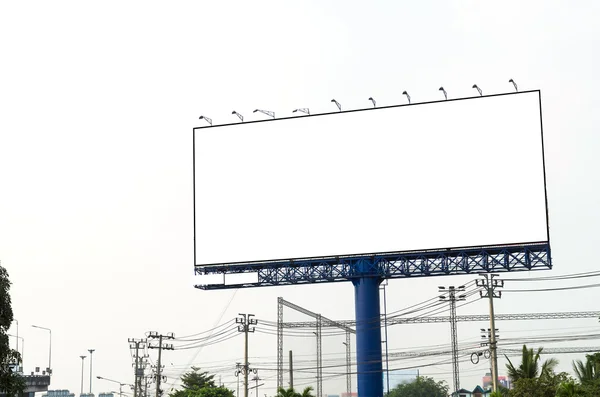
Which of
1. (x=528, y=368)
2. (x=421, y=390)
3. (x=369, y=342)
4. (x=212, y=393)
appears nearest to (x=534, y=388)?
(x=528, y=368)

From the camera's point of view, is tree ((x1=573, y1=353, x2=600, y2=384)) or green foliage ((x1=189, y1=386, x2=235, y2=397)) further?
green foliage ((x1=189, y1=386, x2=235, y2=397))

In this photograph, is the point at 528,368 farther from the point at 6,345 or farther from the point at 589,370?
the point at 6,345

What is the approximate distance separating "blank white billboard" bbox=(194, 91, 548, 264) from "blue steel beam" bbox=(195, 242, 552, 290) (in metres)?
0.59

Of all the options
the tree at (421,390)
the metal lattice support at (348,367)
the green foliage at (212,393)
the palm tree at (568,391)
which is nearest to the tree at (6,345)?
the palm tree at (568,391)

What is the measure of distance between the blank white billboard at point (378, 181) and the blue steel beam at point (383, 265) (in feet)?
1.94

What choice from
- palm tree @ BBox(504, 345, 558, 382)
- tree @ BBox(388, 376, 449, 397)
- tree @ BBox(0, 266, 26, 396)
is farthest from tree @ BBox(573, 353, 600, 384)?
tree @ BBox(388, 376, 449, 397)

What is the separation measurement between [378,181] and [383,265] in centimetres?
593

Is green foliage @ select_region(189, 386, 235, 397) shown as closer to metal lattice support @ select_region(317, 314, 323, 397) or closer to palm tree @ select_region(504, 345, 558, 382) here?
metal lattice support @ select_region(317, 314, 323, 397)

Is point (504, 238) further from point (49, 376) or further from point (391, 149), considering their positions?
point (49, 376)

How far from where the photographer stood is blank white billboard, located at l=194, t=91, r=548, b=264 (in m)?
61.5

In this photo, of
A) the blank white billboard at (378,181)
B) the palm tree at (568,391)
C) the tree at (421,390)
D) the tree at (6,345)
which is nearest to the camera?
the tree at (6,345)

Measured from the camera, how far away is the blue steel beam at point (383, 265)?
6147cm

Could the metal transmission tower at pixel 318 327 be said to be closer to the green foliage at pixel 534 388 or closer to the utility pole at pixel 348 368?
the utility pole at pixel 348 368

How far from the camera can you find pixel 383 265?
64562mm
